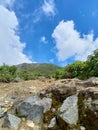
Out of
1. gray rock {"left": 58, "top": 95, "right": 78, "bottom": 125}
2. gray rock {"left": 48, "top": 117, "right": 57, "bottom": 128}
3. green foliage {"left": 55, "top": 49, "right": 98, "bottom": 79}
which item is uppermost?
green foliage {"left": 55, "top": 49, "right": 98, "bottom": 79}

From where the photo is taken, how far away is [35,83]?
56.5ft

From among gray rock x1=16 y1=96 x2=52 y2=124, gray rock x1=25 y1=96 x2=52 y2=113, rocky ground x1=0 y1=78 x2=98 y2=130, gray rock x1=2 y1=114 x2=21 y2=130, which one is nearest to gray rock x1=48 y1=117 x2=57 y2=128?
rocky ground x1=0 y1=78 x2=98 y2=130

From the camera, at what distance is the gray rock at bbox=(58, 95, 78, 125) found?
1116 cm

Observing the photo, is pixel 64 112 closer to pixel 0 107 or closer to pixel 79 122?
pixel 79 122

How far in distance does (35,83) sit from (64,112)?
5935 millimetres

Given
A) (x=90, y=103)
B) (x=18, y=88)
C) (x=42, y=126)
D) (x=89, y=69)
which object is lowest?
(x=42, y=126)

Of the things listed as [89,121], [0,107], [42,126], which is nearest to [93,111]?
[89,121]

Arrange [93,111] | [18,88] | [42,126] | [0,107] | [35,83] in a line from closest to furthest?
[93,111] → [42,126] → [0,107] → [18,88] → [35,83]

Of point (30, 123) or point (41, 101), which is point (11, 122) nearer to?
point (30, 123)

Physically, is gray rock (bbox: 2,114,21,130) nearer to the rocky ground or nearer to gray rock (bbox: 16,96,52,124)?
the rocky ground

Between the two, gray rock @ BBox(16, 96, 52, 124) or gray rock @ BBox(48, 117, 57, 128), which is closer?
gray rock @ BBox(48, 117, 57, 128)

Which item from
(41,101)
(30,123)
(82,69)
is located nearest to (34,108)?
(41,101)

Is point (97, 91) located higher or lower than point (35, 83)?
lower

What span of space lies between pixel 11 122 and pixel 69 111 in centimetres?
214
